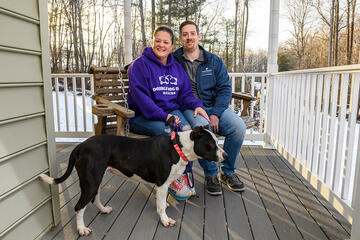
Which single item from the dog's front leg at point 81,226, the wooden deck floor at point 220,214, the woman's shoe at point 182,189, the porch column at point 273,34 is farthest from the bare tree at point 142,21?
the dog's front leg at point 81,226

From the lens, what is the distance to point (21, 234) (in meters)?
1.39

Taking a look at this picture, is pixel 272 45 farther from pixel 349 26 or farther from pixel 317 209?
pixel 349 26

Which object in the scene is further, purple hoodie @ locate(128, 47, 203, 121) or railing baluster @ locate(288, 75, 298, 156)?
railing baluster @ locate(288, 75, 298, 156)

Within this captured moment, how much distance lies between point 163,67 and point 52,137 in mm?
1085

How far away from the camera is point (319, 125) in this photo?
2049mm

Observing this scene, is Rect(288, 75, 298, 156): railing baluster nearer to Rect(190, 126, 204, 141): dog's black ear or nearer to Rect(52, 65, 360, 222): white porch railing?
Rect(52, 65, 360, 222): white porch railing

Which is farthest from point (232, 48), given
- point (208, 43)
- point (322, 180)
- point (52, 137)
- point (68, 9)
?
point (52, 137)

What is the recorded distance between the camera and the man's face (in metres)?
2.40

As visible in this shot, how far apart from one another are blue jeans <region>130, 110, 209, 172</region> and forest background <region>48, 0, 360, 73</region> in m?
1.33

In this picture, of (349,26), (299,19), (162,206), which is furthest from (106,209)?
(349,26)

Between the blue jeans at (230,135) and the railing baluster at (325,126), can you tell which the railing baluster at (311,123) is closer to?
the railing baluster at (325,126)

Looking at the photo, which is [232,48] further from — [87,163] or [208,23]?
[87,163]

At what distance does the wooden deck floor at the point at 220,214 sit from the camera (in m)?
1.63

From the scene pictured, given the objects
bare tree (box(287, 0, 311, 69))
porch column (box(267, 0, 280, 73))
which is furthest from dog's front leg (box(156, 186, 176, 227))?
bare tree (box(287, 0, 311, 69))
